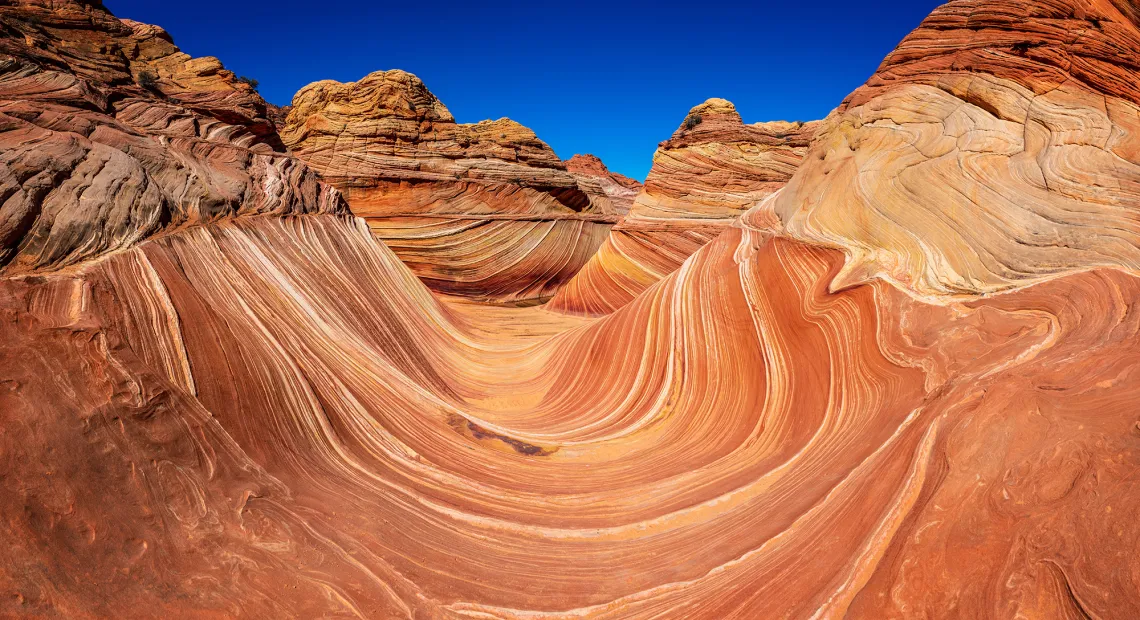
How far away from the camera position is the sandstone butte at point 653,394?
210cm

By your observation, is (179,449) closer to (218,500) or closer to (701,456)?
(218,500)

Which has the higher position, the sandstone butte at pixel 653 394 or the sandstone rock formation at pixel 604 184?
the sandstone rock formation at pixel 604 184

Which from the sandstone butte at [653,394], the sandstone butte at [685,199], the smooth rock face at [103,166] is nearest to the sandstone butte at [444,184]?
the sandstone butte at [685,199]

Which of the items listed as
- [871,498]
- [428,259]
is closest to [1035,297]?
[871,498]

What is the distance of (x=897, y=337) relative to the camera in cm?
329

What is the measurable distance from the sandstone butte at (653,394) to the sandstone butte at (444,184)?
570cm

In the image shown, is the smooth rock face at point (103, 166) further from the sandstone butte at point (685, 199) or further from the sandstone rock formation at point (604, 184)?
the sandstone rock formation at point (604, 184)

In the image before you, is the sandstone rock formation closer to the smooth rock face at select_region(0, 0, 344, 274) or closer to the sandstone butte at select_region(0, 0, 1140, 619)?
the smooth rock face at select_region(0, 0, 344, 274)


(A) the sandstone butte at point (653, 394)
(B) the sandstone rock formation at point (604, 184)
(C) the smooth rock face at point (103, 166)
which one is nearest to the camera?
(A) the sandstone butte at point (653, 394)

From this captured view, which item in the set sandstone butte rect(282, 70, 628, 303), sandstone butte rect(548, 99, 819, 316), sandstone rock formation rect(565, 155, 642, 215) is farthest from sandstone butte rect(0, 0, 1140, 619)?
sandstone rock formation rect(565, 155, 642, 215)

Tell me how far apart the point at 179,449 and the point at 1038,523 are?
335 cm

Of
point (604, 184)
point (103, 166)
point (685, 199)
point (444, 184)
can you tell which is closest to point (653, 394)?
point (103, 166)

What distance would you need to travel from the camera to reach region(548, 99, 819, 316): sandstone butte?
32.9 ft

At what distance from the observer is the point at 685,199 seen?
34.5 ft
